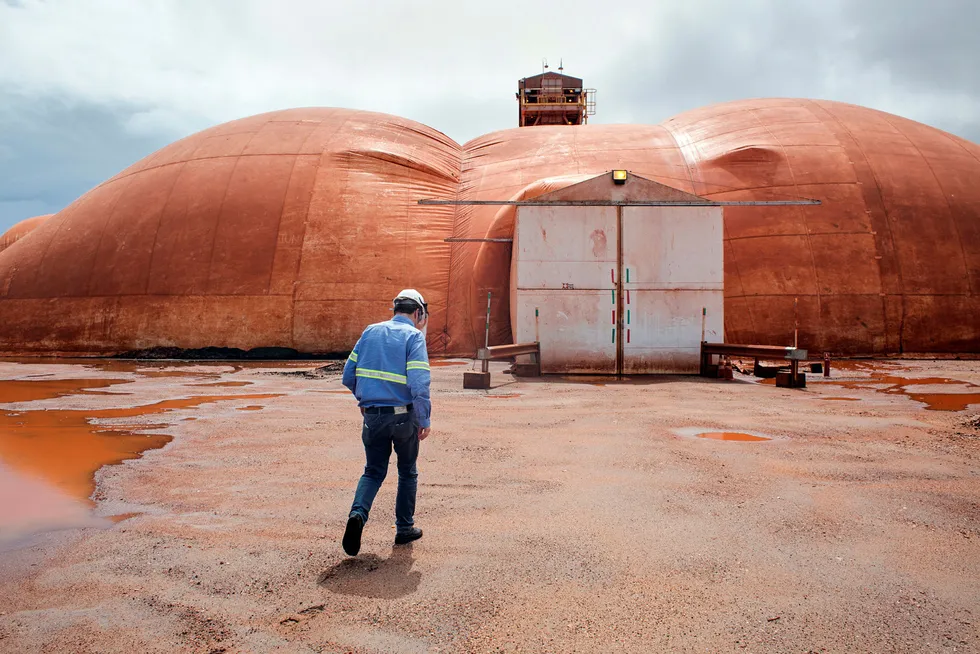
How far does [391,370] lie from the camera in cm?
295

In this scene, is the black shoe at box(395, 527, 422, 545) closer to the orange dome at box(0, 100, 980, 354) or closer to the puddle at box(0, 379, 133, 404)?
the puddle at box(0, 379, 133, 404)

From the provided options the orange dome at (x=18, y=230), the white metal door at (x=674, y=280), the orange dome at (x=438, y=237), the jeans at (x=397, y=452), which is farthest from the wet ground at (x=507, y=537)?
the orange dome at (x=18, y=230)

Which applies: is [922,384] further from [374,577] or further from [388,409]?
[374,577]

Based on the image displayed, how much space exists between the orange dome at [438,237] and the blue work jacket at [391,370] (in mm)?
11748

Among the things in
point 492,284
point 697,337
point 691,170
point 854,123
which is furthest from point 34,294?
point 854,123

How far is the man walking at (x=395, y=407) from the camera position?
2.93 meters

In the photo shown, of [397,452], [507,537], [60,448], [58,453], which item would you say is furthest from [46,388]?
[507,537]

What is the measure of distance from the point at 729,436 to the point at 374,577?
12.7ft

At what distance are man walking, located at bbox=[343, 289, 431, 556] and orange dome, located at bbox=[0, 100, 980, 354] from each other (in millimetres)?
11785

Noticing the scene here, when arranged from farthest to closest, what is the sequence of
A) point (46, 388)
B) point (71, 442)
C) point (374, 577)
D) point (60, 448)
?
point (46, 388), point (71, 442), point (60, 448), point (374, 577)

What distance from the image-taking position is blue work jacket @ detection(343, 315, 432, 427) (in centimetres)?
293

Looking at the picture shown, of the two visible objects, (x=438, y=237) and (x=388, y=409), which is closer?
(x=388, y=409)

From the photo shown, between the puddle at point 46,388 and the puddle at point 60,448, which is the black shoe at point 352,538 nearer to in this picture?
the puddle at point 60,448

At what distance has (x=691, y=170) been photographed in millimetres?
16594
